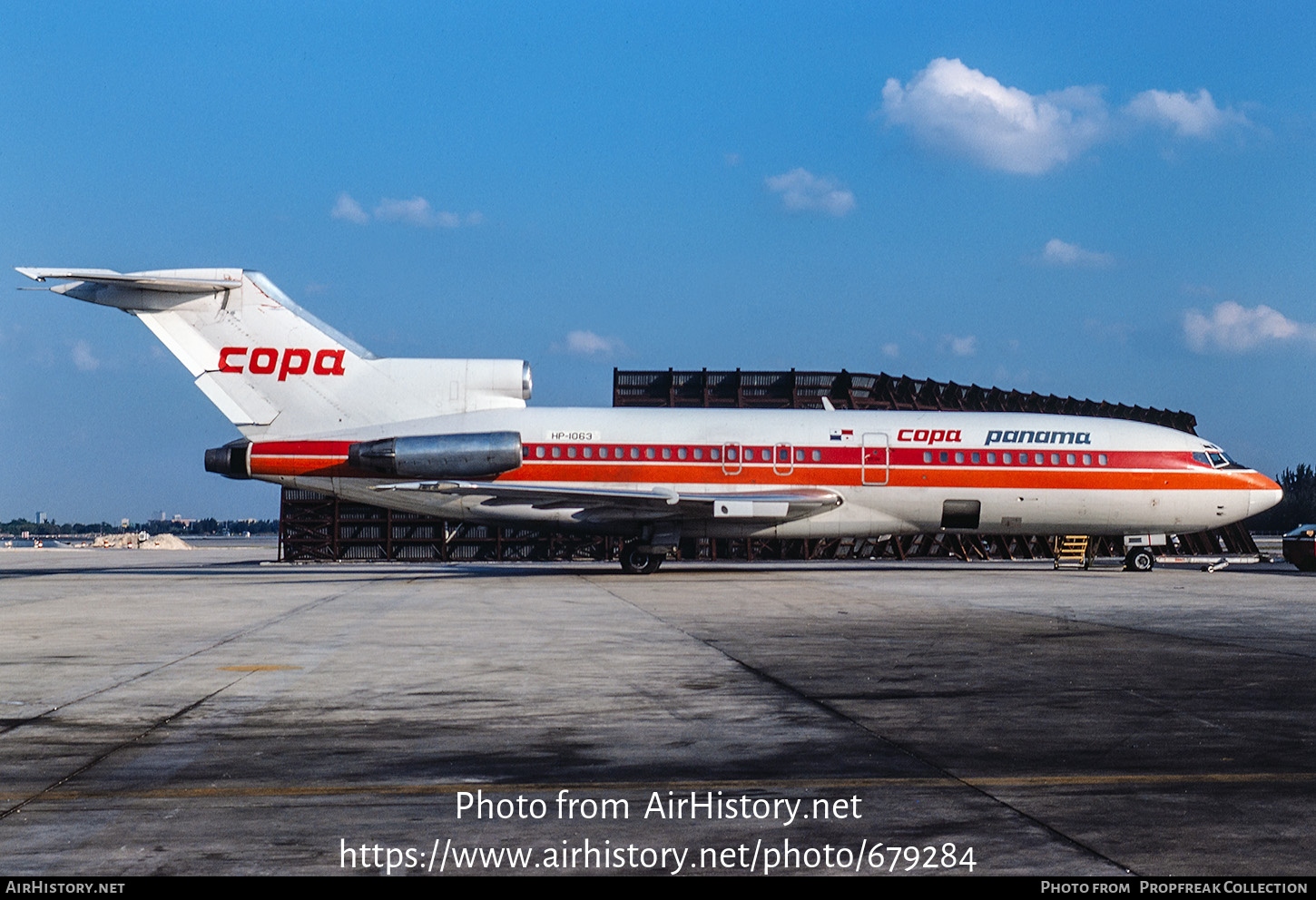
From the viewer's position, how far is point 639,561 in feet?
89.5

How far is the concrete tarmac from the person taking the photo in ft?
15.4

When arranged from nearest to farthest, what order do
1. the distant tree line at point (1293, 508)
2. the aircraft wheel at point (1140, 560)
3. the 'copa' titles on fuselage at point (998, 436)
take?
the 'copa' titles on fuselage at point (998, 436), the aircraft wheel at point (1140, 560), the distant tree line at point (1293, 508)

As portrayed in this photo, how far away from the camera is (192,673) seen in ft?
33.1

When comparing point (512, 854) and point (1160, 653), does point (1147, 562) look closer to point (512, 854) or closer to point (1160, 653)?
point (1160, 653)

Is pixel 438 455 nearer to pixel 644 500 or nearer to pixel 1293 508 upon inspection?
pixel 644 500

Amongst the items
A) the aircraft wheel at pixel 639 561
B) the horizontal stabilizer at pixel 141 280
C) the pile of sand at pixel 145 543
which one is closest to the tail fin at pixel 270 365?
the horizontal stabilizer at pixel 141 280

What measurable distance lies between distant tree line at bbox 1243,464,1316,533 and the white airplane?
7410cm

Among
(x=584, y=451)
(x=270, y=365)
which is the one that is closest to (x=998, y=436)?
(x=584, y=451)

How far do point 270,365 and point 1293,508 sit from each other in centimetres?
9898

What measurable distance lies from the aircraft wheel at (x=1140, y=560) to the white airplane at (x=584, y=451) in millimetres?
1875

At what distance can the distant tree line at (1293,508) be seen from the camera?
9775cm

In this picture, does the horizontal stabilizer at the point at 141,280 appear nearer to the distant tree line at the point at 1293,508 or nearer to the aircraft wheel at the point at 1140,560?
the aircraft wheel at the point at 1140,560

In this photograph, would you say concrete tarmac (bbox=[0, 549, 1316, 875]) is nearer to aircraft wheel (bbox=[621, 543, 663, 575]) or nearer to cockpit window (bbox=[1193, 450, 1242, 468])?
aircraft wheel (bbox=[621, 543, 663, 575])
